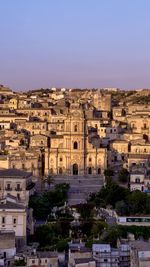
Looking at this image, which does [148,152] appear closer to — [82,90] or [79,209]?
[79,209]

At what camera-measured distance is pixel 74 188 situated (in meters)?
32.9

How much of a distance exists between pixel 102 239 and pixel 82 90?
168ft

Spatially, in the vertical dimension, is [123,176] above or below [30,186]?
above

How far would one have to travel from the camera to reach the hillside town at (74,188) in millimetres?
24438

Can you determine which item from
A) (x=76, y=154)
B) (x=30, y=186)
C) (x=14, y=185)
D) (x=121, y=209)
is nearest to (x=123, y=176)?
(x=76, y=154)

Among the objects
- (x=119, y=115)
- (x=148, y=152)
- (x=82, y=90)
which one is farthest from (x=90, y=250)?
(x=82, y=90)

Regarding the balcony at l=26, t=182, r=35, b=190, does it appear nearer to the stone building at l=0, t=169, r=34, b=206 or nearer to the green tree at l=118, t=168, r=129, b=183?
the stone building at l=0, t=169, r=34, b=206

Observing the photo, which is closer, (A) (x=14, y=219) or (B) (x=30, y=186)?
(A) (x=14, y=219)

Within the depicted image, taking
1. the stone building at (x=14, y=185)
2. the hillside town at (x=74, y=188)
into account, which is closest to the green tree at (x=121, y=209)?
the hillside town at (x=74, y=188)

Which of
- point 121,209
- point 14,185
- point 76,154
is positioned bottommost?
point 121,209

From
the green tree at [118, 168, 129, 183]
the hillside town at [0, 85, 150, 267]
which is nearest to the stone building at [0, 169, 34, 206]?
the hillside town at [0, 85, 150, 267]

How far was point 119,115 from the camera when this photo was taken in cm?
4862

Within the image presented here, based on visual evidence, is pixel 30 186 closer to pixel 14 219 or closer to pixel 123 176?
pixel 123 176

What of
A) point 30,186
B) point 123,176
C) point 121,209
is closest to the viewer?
point 121,209
